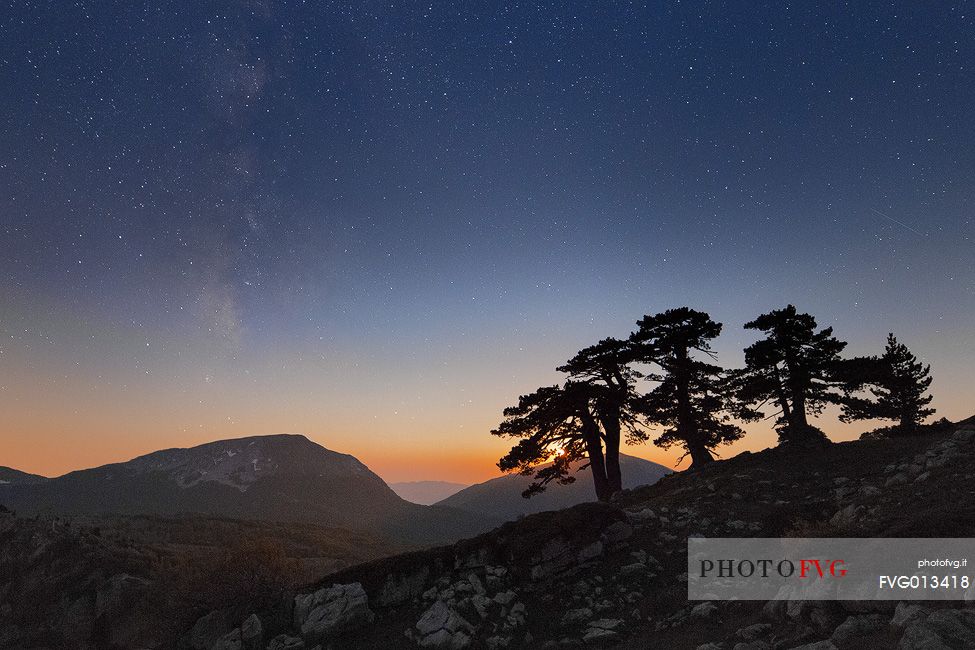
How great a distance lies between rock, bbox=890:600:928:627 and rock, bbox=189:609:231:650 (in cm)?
1686

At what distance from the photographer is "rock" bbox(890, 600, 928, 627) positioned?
251 inches

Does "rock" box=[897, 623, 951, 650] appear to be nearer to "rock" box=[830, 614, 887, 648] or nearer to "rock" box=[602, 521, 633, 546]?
"rock" box=[830, 614, 887, 648]

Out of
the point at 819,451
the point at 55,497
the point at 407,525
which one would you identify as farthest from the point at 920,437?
the point at 55,497

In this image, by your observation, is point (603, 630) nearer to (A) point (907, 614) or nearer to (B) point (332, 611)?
(A) point (907, 614)

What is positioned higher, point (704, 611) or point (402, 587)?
point (704, 611)

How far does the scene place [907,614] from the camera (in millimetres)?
6586

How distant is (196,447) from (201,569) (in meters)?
167

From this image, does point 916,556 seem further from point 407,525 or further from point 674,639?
point 407,525

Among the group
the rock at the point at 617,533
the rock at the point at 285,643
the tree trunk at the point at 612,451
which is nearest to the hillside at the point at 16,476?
the rock at the point at 285,643

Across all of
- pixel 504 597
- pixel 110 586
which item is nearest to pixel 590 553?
pixel 504 597

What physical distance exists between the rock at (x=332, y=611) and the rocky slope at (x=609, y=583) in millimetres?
35

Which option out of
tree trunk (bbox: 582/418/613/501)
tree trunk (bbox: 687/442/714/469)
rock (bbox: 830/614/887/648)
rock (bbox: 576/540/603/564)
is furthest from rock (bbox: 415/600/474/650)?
tree trunk (bbox: 687/442/714/469)

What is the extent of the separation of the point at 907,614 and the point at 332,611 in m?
13.5

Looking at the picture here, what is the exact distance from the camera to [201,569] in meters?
17.6
